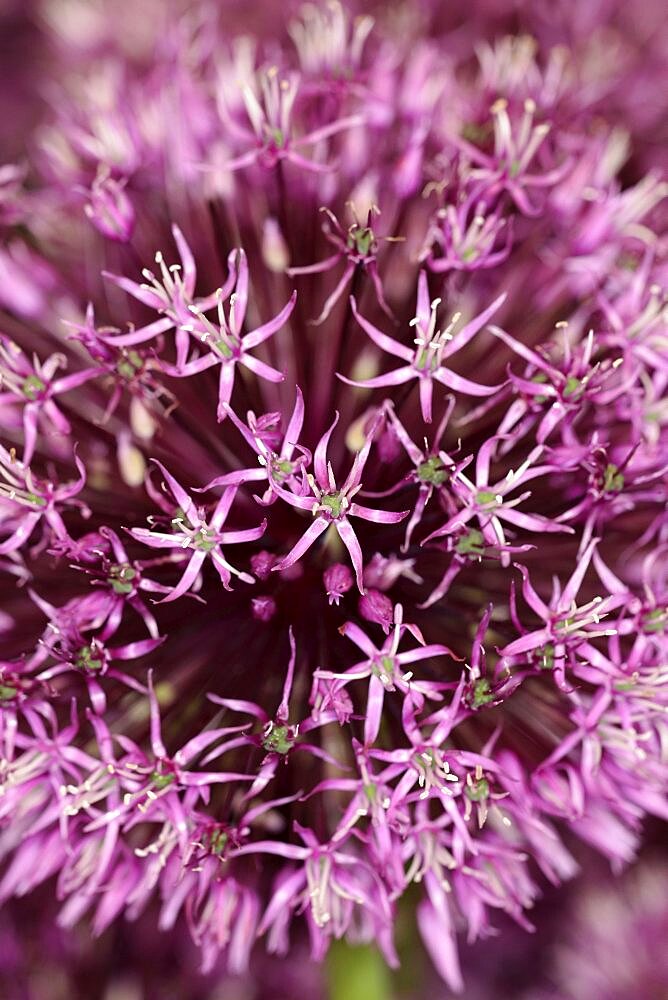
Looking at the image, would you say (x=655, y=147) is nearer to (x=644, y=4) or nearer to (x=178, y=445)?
(x=644, y=4)

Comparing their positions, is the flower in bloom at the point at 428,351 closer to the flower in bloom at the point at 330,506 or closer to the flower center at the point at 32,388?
the flower in bloom at the point at 330,506

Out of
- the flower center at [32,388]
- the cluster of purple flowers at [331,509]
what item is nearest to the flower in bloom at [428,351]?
the cluster of purple flowers at [331,509]

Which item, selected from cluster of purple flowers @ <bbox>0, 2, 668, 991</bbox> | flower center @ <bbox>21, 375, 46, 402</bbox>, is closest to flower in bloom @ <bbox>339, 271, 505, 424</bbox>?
cluster of purple flowers @ <bbox>0, 2, 668, 991</bbox>

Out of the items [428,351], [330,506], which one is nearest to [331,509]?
[330,506]

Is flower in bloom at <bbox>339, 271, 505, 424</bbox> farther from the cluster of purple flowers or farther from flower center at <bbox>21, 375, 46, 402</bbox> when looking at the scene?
flower center at <bbox>21, 375, 46, 402</bbox>

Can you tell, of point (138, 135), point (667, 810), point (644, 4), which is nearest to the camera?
point (667, 810)

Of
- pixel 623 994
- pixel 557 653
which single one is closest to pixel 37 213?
pixel 557 653

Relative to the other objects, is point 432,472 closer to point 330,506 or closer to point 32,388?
point 330,506

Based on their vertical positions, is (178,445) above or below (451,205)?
below
